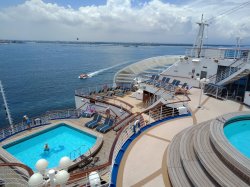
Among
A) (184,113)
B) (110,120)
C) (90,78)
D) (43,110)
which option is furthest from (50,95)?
(184,113)

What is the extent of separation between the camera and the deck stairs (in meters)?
4.99

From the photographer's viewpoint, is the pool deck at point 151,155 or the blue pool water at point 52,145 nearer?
the pool deck at point 151,155

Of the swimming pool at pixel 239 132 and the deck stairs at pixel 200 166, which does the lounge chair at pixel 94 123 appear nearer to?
the deck stairs at pixel 200 166

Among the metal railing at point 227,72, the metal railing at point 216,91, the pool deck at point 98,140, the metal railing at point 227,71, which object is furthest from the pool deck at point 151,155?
the metal railing at point 227,71

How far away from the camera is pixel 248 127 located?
9.18 metres

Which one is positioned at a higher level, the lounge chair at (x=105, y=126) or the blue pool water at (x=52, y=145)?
the lounge chair at (x=105, y=126)

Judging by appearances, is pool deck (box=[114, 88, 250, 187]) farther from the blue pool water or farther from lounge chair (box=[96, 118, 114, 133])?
lounge chair (box=[96, 118, 114, 133])

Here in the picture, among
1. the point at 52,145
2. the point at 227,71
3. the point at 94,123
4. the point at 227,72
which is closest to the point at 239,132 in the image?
the point at 227,72

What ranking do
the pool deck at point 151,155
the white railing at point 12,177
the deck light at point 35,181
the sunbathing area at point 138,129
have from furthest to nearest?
the white railing at point 12,177 < the sunbathing area at point 138,129 < the pool deck at point 151,155 < the deck light at point 35,181

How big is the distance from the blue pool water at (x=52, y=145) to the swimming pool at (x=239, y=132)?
28.2 ft

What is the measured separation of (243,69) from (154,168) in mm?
12202

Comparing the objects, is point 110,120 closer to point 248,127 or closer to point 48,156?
point 48,156

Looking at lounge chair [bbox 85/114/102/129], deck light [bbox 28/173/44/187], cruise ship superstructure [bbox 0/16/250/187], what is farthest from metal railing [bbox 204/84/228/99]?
deck light [bbox 28/173/44/187]

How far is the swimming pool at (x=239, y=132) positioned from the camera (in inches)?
289
